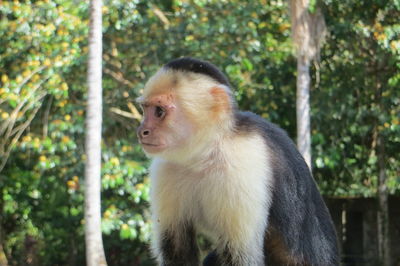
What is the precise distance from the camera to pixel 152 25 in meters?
8.17

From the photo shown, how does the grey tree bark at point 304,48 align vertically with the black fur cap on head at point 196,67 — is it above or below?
above

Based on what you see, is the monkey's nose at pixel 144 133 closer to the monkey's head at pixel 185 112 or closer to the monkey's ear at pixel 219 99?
the monkey's head at pixel 185 112

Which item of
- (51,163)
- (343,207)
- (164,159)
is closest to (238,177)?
(164,159)

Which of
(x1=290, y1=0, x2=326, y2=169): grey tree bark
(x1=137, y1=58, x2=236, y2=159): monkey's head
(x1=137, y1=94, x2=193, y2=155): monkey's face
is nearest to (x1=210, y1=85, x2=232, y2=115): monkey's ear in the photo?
(x1=137, y1=58, x2=236, y2=159): monkey's head

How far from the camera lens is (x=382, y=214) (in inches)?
408

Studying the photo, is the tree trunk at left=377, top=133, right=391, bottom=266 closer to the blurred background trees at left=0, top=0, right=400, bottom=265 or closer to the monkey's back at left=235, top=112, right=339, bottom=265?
the blurred background trees at left=0, top=0, right=400, bottom=265

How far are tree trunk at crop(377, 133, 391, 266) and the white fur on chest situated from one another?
728cm

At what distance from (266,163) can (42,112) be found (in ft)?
18.2

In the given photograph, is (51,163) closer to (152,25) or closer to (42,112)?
(42,112)

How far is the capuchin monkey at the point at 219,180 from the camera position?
287cm

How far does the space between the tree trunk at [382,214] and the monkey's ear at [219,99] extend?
7.29 m

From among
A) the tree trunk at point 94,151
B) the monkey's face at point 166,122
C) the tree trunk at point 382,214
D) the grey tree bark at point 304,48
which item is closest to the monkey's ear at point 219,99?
the monkey's face at point 166,122

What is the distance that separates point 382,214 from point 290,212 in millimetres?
7849

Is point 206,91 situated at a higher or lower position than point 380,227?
higher
